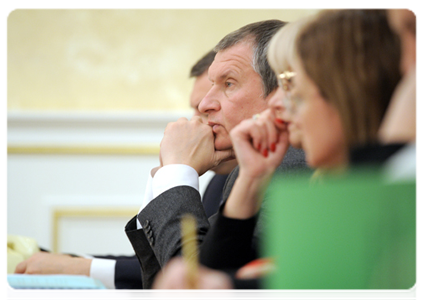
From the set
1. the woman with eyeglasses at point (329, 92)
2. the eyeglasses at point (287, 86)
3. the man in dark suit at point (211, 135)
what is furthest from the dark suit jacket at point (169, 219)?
the eyeglasses at point (287, 86)

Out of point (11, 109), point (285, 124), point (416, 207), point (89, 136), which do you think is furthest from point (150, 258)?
point (11, 109)

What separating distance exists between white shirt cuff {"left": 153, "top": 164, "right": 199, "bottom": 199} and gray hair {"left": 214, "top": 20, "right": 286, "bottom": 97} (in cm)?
34

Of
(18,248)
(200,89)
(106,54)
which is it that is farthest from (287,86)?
(106,54)

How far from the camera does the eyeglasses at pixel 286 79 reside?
0.67 meters

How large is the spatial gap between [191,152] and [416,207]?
2.32 ft

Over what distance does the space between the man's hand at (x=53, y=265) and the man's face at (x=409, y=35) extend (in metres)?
0.96

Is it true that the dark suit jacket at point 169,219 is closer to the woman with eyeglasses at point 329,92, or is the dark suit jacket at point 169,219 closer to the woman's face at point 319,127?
the woman with eyeglasses at point 329,92

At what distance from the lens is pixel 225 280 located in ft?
1.55

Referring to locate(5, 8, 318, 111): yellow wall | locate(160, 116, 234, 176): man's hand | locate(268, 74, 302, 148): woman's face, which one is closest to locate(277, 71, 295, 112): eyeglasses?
locate(268, 74, 302, 148): woman's face

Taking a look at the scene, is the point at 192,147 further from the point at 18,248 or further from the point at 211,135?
the point at 18,248

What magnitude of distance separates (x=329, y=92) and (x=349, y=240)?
0.21m

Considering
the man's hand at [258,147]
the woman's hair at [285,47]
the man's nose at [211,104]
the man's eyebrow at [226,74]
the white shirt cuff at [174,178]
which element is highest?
the woman's hair at [285,47]

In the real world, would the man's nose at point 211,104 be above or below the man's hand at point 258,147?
above

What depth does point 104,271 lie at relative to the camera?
4.06 feet
